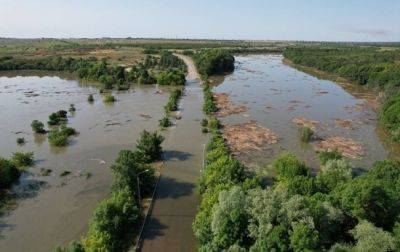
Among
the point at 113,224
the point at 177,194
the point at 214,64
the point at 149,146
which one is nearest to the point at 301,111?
the point at 149,146

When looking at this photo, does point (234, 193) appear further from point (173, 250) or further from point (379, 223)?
point (379, 223)

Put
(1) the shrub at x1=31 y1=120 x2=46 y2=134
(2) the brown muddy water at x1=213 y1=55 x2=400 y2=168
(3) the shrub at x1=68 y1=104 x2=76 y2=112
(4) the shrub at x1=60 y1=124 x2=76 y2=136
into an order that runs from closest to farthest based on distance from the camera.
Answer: (2) the brown muddy water at x1=213 y1=55 x2=400 y2=168 → (4) the shrub at x1=60 y1=124 x2=76 y2=136 → (1) the shrub at x1=31 y1=120 x2=46 y2=134 → (3) the shrub at x1=68 y1=104 x2=76 y2=112

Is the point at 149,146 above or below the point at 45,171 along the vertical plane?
above

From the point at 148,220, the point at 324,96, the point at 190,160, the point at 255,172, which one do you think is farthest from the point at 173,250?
the point at 324,96

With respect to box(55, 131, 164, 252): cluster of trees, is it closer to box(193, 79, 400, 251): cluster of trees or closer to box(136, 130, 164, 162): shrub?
box(136, 130, 164, 162): shrub

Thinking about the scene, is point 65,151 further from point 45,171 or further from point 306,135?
point 306,135

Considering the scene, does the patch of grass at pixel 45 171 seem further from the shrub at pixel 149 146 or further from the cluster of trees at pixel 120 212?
the cluster of trees at pixel 120 212

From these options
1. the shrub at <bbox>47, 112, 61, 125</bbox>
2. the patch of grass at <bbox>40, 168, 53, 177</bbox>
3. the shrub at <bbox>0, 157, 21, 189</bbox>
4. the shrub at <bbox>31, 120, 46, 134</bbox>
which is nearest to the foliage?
the shrub at <bbox>47, 112, 61, 125</bbox>
